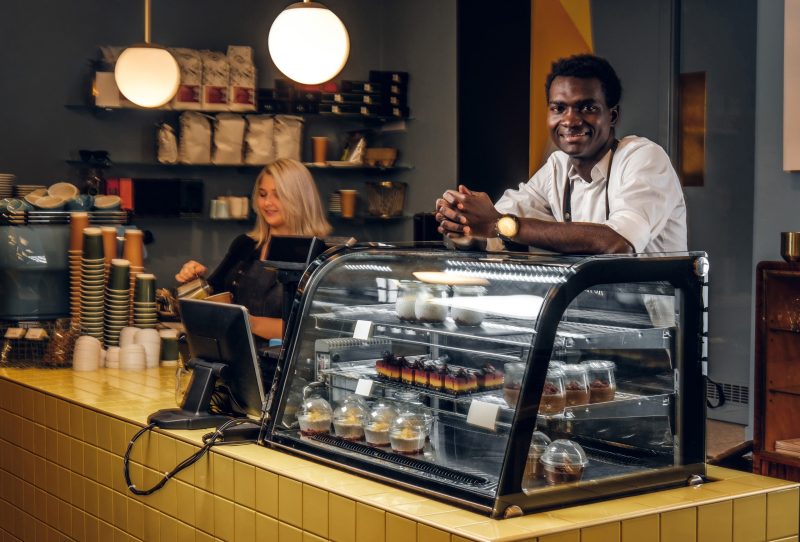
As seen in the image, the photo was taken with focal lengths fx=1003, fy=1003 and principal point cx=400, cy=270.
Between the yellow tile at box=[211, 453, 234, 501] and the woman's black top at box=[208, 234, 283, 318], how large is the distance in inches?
72.7

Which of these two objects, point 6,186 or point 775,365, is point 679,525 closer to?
point 775,365

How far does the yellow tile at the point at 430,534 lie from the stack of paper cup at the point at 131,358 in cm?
222

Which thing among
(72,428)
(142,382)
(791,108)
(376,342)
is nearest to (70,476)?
(72,428)

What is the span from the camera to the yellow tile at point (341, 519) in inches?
82.9

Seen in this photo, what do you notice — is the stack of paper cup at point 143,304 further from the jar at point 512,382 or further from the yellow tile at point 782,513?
the yellow tile at point 782,513

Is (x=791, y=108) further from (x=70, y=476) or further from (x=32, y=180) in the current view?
(x=32, y=180)

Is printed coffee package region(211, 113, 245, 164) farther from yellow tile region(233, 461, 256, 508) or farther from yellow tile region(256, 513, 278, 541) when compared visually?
yellow tile region(256, 513, 278, 541)

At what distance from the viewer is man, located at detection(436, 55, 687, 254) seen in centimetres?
233

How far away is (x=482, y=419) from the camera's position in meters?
2.16

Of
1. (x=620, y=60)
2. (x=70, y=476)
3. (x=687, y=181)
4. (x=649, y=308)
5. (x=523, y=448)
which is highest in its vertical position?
(x=620, y=60)

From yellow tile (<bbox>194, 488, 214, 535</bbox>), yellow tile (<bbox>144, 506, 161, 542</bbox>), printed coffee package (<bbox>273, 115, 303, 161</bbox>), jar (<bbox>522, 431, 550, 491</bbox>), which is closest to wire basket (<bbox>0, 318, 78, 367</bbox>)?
yellow tile (<bbox>144, 506, 161, 542</bbox>)

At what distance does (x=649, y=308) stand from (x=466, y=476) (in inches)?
21.7

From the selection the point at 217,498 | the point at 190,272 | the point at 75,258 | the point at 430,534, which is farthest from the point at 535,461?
the point at 190,272

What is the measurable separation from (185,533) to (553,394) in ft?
3.76
